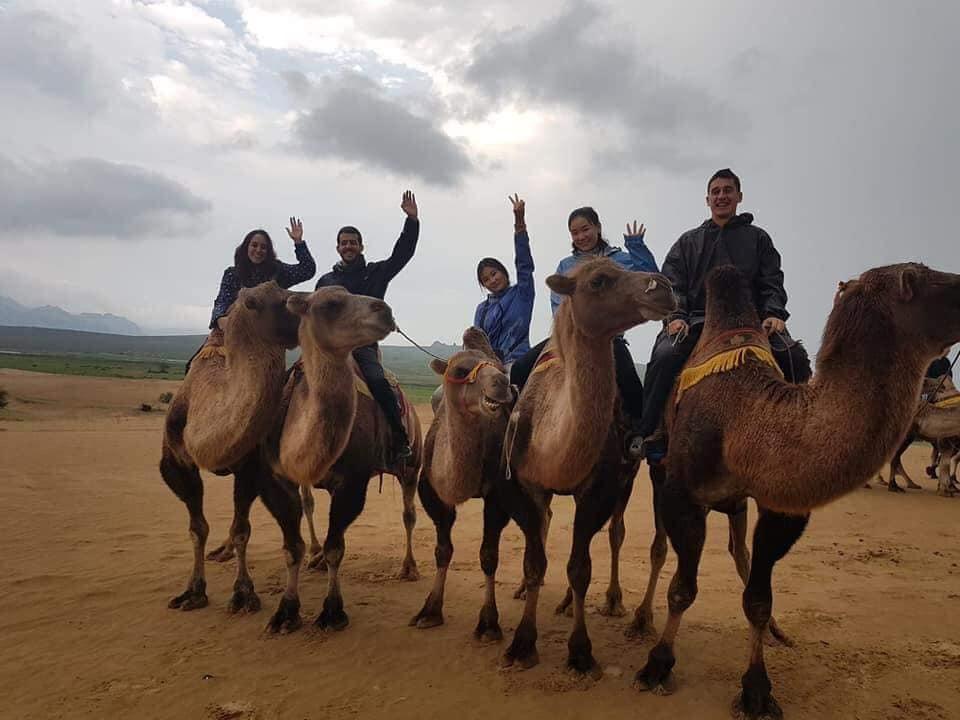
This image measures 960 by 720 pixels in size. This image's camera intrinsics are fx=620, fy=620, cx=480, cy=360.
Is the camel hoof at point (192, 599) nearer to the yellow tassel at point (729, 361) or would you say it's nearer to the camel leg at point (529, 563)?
the camel leg at point (529, 563)

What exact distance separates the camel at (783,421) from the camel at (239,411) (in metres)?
3.54

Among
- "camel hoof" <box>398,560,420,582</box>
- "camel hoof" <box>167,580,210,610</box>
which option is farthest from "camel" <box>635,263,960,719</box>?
"camel hoof" <box>167,580,210,610</box>

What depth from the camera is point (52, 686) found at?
4645mm

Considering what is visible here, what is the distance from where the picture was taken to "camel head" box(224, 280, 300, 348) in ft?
18.9

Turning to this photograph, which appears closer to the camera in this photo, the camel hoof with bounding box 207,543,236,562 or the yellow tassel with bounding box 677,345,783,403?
the yellow tassel with bounding box 677,345,783,403

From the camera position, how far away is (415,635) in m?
5.57

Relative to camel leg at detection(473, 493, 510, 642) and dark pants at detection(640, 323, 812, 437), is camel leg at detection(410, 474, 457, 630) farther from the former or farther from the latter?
dark pants at detection(640, 323, 812, 437)

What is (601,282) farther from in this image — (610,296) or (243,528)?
(243,528)

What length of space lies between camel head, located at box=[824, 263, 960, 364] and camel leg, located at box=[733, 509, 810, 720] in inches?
52.0

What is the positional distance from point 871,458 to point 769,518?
89cm

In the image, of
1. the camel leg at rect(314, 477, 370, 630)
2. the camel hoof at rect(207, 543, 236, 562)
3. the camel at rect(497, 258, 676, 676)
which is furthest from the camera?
the camel hoof at rect(207, 543, 236, 562)

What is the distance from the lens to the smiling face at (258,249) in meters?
7.16

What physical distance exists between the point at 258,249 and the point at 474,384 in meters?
3.42

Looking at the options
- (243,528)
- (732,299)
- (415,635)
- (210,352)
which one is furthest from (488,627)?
(210,352)
